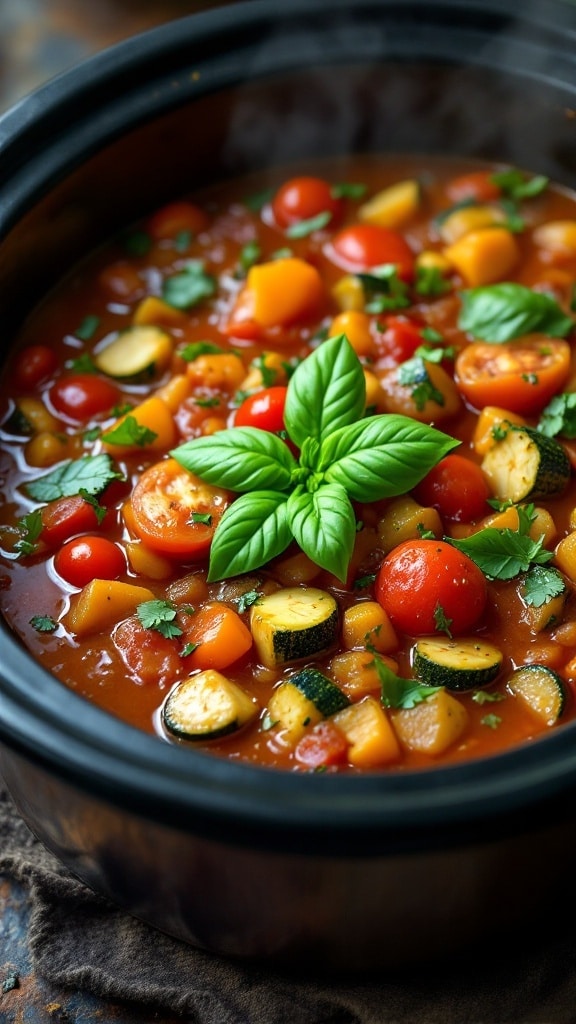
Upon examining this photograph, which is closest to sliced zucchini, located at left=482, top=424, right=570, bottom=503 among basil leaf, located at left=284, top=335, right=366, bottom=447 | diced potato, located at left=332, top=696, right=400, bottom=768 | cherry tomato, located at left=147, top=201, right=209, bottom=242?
basil leaf, located at left=284, top=335, right=366, bottom=447

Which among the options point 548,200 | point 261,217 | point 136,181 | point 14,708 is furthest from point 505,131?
point 14,708

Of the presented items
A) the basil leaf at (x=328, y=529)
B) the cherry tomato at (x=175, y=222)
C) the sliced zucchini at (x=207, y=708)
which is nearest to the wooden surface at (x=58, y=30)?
the cherry tomato at (x=175, y=222)

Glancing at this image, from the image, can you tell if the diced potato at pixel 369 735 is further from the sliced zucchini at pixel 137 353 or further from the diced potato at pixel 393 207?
the diced potato at pixel 393 207

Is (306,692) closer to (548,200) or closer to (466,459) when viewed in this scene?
(466,459)

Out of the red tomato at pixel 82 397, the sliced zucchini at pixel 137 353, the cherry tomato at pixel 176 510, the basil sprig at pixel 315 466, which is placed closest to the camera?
the basil sprig at pixel 315 466

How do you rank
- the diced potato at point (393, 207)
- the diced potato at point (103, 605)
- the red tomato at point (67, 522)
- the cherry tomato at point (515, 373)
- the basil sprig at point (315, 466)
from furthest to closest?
the diced potato at point (393, 207) → the cherry tomato at point (515, 373) → the red tomato at point (67, 522) → the diced potato at point (103, 605) → the basil sprig at point (315, 466)

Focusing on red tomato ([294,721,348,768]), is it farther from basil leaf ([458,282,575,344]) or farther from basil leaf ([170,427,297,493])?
basil leaf ([458,282,575,344])
